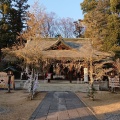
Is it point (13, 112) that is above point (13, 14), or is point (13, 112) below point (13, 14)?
below

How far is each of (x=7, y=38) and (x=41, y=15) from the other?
76.5 feet

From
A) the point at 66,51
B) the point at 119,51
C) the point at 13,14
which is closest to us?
the point at 66,51

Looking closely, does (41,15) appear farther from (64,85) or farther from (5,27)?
(5,27)

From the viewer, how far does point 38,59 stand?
16844 millimetres

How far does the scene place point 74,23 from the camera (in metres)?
56.2

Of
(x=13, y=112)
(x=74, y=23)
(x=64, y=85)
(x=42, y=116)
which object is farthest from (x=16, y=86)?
(x=74, y=23)

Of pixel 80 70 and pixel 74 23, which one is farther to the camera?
pixel 74 23

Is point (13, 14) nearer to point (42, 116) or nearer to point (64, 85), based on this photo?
point (64, 85)

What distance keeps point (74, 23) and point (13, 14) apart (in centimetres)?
1733

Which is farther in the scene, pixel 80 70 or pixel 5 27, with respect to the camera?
pixel 5 27

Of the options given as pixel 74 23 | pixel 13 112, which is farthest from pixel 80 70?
pixel 74 23

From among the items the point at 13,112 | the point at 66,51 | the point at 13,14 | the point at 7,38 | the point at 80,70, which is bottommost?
the point at 13,112

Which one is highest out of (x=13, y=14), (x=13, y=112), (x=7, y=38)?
(x=13, y=14)

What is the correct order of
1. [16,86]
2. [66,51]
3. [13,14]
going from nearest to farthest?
[16,86]
[66,51]
[13,14]
